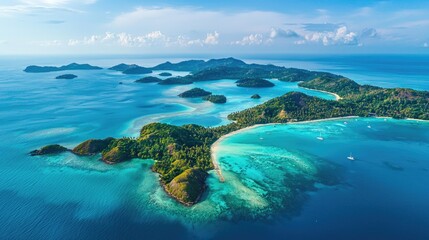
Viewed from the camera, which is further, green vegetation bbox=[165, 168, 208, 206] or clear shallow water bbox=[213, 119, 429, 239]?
green vegetation bbox=[165, 168, 208, 206]

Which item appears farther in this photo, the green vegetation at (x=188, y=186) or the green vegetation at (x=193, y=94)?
the green vegetation at (x=193, y=94)

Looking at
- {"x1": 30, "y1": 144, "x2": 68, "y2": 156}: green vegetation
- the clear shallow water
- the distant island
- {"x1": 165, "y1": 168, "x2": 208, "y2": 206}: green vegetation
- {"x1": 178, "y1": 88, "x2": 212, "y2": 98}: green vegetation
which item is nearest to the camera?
the clear shallow water

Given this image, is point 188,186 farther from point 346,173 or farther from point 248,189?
point 346,173

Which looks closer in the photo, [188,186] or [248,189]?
[188,186]

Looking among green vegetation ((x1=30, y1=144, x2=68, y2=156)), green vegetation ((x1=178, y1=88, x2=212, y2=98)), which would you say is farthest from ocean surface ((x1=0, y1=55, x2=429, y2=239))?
green vegetation ((x1=178, y1=88, x2=212, y2=98))

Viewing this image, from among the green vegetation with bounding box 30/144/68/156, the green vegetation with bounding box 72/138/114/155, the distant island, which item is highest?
the distant island

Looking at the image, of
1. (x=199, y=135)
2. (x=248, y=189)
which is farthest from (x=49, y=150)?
(x=248, y=189)

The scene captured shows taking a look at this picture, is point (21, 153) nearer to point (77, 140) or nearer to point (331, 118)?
point (77, 140)

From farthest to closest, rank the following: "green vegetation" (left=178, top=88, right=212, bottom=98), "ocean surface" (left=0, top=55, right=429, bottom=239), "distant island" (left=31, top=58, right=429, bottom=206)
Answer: "green vegetation" (left=178, top=88, right=212, bottom=98), "distant island" (left=31, top=58, right=429, bottom=206), "ocean surface" (left=0, top=55, right=429, bottom=239)

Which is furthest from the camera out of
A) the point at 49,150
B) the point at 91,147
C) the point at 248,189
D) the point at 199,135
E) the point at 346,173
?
the point at 199,135

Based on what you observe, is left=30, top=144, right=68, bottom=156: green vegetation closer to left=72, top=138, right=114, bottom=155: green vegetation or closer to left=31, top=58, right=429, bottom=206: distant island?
left=31, top=58, right=429, bottom=206: distant island

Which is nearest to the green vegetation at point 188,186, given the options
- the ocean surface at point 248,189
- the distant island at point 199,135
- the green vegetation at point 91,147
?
the distant island at point 199,135

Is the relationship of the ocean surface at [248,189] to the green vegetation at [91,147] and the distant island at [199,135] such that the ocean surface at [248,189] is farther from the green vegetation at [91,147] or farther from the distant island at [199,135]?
the distant island at [199,135]

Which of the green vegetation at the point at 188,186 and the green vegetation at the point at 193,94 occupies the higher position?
the green vegetation at the point at 188,186
